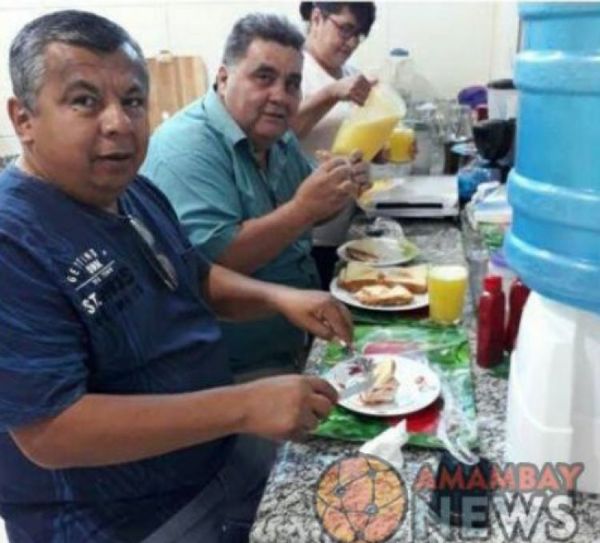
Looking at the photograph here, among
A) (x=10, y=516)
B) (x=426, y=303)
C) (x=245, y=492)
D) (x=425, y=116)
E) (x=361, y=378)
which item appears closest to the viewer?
(x=10, y=516)

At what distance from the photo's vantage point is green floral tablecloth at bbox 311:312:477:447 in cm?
92

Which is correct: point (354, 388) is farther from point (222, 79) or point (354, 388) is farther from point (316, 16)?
point (316, 16)

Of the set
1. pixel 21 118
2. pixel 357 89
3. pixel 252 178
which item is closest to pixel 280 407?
pixel 21 118

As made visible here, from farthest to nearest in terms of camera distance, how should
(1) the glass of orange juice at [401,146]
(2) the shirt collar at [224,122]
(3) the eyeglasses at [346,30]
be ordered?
1. (1) the glass of orange juice at [401,146]
2. (3) the eyeglasses at [346,30]
3. (2) the shirt collar at [224,122]

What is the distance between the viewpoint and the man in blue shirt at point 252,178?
1.35 m

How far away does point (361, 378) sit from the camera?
105cm

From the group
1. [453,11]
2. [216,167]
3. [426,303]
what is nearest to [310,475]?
[426,303]

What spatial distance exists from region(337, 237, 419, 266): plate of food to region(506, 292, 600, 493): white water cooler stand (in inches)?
30.9

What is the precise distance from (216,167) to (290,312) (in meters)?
0.41

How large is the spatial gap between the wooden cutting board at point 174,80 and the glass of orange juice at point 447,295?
194 cm

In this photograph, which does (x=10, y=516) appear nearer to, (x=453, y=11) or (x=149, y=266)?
(x=149, y=266)

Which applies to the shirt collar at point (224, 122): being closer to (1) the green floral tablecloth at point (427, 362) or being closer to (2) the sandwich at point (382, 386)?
(1) the green floral tablecloth at point (427, 362)

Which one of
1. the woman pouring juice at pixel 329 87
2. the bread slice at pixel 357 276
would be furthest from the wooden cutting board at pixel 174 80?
the bread slice at pixel 357 276

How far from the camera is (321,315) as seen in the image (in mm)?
1142
